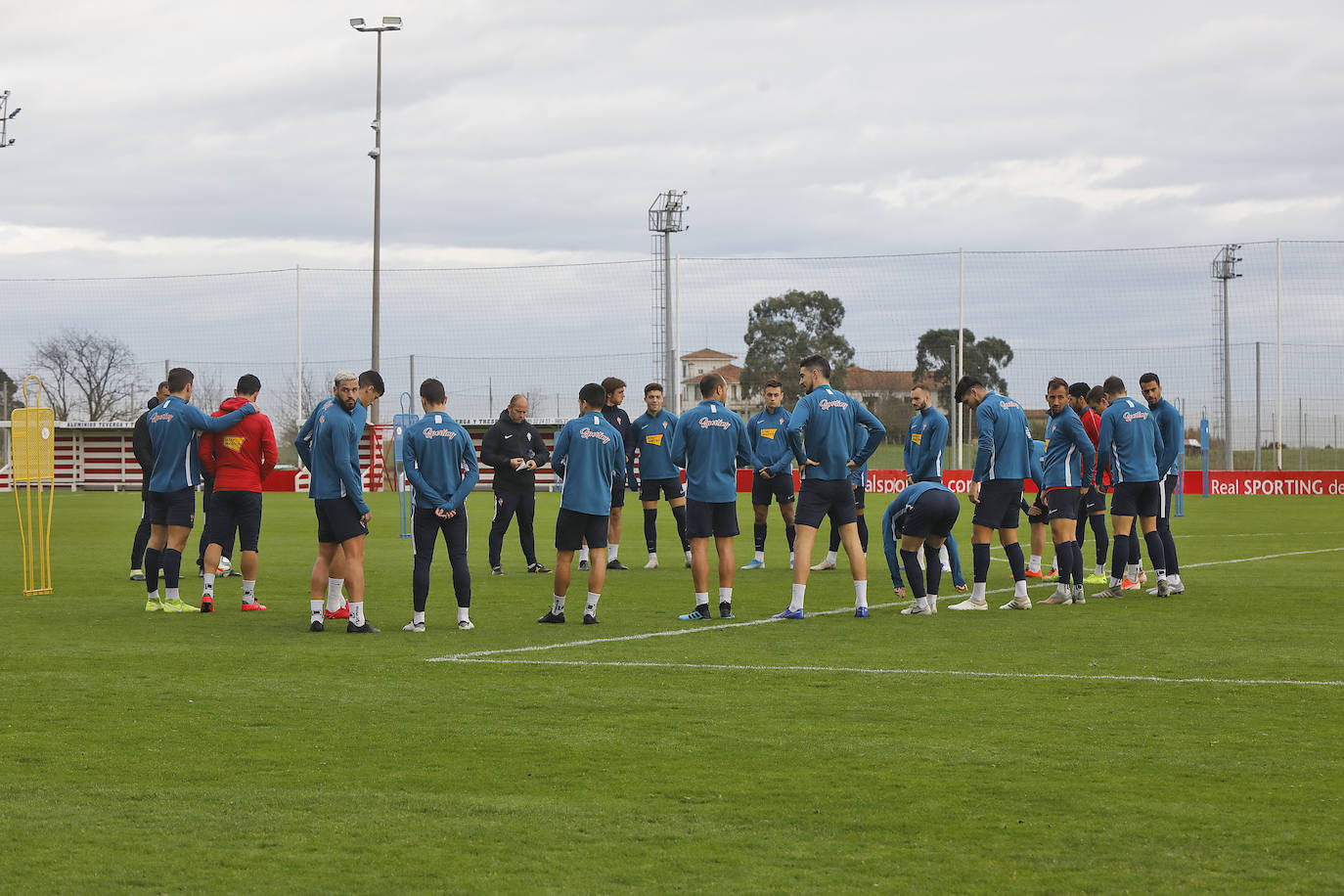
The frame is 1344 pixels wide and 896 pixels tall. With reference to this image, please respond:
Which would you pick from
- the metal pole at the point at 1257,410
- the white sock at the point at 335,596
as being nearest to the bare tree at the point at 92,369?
the metal pole at the point at 1257,410

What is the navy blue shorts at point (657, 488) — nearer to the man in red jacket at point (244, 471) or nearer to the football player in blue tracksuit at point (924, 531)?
the football player in blue tracksuit at point (924, 531)

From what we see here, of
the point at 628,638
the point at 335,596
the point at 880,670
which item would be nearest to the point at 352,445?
the point at 335,596

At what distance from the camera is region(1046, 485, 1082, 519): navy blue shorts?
41.5ft

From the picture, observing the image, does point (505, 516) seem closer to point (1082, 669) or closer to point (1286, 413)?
point (1082, 669)

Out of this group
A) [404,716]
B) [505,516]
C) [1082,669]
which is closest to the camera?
[404,716]

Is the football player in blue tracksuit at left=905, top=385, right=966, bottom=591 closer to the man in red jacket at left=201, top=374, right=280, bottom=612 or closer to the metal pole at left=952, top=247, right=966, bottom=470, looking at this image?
the man in red jacket at left=201, top=374, right=280, bottom=612

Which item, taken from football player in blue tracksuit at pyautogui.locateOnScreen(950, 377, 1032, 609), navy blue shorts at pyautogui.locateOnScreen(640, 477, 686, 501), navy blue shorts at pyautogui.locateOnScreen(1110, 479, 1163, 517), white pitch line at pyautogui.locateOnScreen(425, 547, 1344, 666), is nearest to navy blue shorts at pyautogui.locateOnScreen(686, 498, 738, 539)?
white pitch line at pyautogui.locateOnScreen(425, 547, 1344, 666)

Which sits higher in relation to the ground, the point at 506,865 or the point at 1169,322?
the point at 1169,322

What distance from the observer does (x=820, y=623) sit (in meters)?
10.9

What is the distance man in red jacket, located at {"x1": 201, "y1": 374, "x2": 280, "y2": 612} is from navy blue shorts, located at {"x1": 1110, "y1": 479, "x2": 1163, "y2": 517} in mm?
7573

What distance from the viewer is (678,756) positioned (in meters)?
6.11

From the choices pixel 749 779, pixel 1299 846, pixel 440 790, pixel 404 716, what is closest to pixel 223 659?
pixel 404 716

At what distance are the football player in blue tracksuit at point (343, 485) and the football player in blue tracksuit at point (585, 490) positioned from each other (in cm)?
147

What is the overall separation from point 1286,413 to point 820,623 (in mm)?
31190
